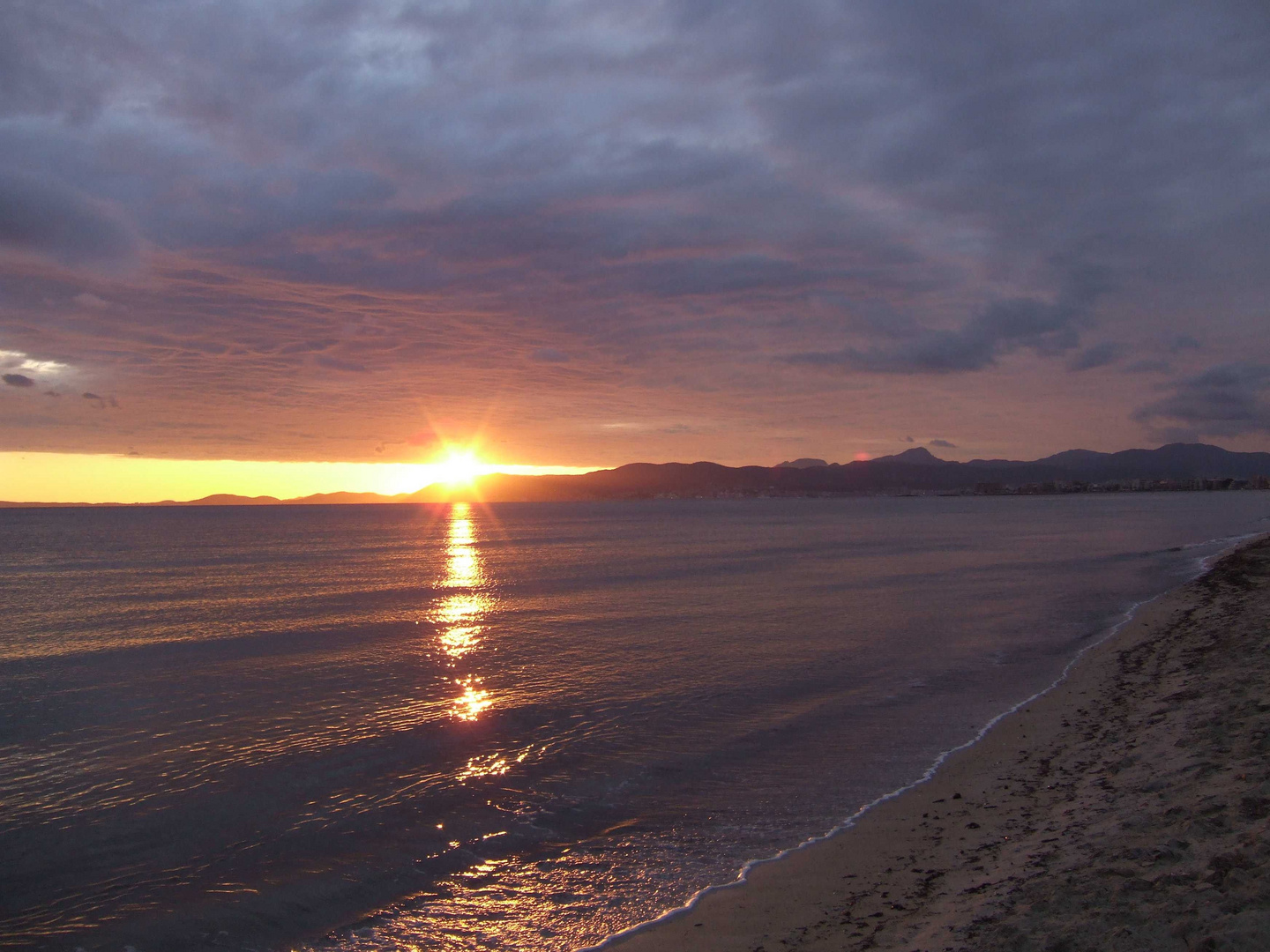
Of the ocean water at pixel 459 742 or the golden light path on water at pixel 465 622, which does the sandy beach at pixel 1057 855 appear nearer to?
the ocean water at pixel 459 742

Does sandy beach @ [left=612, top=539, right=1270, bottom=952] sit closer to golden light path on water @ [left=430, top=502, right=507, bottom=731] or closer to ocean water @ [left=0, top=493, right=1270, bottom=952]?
ocean water @ [left=0, top=493, right=1270, bottom=952]

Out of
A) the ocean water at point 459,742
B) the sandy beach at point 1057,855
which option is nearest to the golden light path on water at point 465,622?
the ocean water at point 459,742

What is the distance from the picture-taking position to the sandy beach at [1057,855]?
6102mm

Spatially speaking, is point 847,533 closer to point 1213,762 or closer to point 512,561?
point 512,561

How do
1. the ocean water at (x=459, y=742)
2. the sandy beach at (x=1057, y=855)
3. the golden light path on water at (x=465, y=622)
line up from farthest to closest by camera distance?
the golden light path on water at (x=465, y=622) < the ocean water at (x=459, y=742) < the sandy beach at (x=1057, y=855)

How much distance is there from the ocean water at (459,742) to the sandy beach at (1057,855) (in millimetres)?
841

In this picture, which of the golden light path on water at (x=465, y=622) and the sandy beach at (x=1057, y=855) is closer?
the sandy beach at (x=1057, y=855)

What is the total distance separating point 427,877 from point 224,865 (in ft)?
8.98

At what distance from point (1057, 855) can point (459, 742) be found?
1017 cm

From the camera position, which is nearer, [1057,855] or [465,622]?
[1057,855]

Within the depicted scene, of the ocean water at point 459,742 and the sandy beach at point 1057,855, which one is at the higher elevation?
the sandy beach at point 1057,855

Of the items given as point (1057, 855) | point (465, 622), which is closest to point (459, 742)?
point (1057, 855)

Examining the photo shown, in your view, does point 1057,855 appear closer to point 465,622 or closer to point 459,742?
point 459,742

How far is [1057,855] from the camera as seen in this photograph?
7.78m
